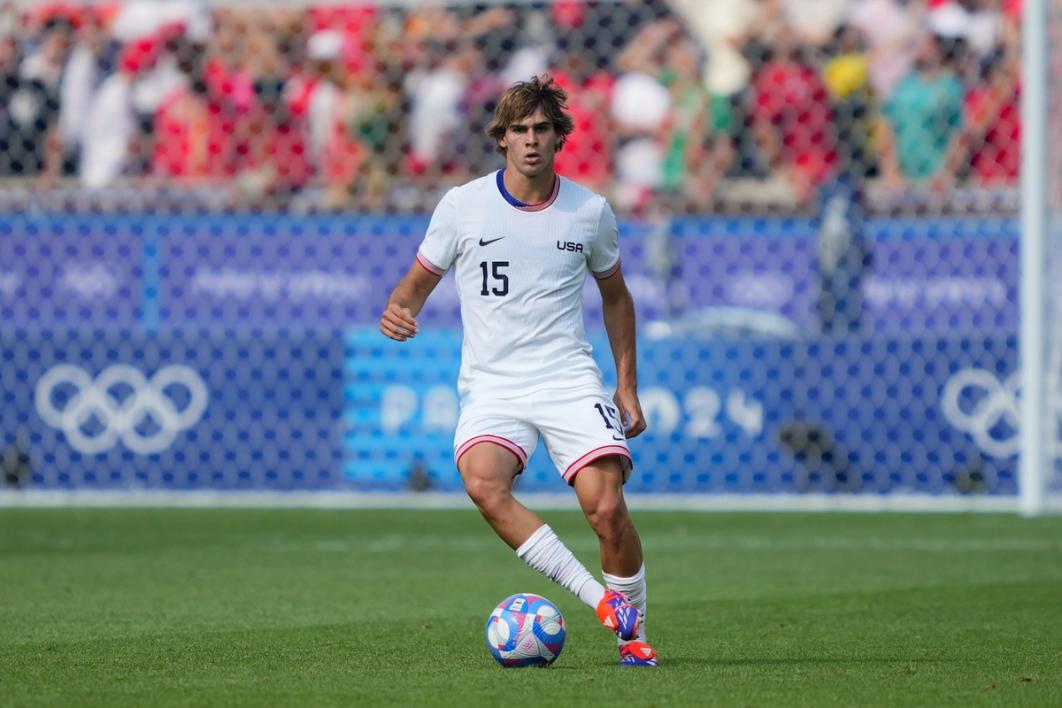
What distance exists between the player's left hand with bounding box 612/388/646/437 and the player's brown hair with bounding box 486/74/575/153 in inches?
33.6

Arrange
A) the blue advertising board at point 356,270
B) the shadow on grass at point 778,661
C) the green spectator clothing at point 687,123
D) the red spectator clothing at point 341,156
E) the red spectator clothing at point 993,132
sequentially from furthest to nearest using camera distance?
the red spectator clothing at point 341,156, the green spectator clothing at point 687,123, the red spectator clothing at point 993,132, the blue advertising board at point 356,270, the shadow on grass at point 778,661

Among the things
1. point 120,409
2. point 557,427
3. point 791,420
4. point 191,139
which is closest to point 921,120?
point 791,420

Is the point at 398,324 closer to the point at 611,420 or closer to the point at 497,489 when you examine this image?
the point at 497,489

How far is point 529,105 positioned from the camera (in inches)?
A: 244

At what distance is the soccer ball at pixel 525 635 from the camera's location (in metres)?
5.98

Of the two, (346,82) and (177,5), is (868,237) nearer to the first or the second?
(346,82)

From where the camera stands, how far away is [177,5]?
16047 mm

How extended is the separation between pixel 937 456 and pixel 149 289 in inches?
240

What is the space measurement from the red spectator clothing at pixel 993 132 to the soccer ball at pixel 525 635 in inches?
386

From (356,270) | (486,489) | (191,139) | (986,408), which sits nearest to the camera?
(486,489)

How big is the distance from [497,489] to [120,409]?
27.4 ft

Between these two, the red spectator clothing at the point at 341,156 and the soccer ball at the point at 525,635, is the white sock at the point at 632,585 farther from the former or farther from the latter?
the red spectator clothing at the point at 341,156

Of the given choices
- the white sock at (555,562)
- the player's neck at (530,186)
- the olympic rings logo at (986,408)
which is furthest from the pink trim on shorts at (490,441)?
the olympic rings logo at (986,408)

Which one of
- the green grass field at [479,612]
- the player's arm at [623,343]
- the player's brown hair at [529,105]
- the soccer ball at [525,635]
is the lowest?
the green grass field at [479,612]
